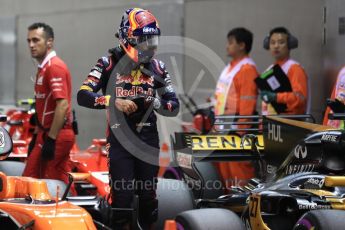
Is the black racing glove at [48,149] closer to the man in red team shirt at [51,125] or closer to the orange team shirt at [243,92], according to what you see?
the man in red team shirt at [51,125]

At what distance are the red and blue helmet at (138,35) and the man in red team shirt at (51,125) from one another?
2207 mm

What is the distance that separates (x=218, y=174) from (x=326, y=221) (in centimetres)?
391

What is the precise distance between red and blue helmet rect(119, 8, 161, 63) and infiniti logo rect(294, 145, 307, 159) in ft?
4.11

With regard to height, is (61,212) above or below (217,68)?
below

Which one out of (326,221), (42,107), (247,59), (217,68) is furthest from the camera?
(217,68)

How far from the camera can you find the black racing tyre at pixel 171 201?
25.1 feet

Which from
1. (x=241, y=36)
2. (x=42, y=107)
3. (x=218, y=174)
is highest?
(x=241, y=36)

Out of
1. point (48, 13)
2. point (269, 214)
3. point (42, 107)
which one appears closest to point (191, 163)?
point (42, 107)

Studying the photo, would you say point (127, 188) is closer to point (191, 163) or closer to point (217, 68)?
point (191, 163)

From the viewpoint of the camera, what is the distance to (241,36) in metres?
10.8

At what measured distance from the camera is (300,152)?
6586 mm

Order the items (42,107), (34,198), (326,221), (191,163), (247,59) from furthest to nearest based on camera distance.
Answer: (247,59) → (42,107) → (191,163) → (34,198) → (326,221)

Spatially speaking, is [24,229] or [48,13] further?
[48,13]

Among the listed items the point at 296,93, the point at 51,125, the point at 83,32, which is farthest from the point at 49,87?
the point at 83,32
